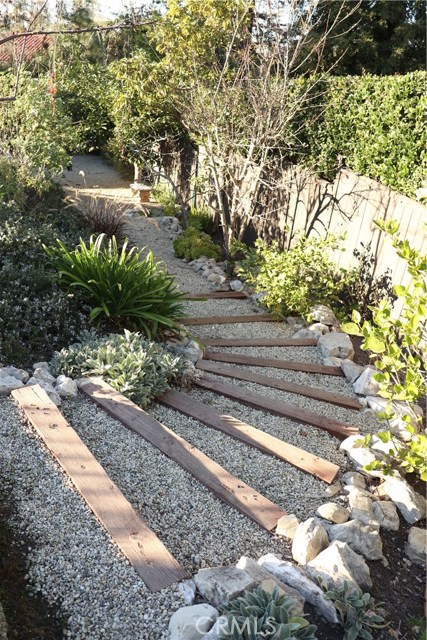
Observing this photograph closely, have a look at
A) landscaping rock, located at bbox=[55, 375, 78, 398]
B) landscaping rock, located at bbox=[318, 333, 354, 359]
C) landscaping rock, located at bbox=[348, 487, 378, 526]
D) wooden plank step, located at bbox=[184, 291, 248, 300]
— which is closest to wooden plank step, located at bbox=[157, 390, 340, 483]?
landscaping rock, located at bbox=[348, 487, 378, 526]

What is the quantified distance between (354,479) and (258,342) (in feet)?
7.16

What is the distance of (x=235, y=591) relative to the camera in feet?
7.07

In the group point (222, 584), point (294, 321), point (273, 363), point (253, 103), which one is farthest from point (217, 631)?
point (253, 103)

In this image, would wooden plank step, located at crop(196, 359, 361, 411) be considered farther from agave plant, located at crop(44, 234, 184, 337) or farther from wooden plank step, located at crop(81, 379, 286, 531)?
wooden plank step, located at crop(81, 379, 286, 531)

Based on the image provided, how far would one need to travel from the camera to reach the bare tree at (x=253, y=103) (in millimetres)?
6789

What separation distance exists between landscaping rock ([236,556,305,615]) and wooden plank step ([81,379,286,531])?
0.38m

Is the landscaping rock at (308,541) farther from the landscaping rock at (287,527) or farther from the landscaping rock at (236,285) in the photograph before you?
the landscaping rock at (236,285)

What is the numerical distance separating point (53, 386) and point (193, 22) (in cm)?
614

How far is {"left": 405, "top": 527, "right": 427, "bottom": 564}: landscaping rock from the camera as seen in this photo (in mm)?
2766

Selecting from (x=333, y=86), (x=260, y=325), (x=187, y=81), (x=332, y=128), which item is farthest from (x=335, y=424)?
(x=187, y=81)

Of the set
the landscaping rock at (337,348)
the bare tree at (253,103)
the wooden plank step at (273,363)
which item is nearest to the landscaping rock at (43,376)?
the wooden plank step at (273,363)

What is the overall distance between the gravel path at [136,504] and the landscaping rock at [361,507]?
6.6 inches

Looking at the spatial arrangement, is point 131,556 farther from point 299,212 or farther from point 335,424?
point 299,212

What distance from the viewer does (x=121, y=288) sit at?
191 inches
